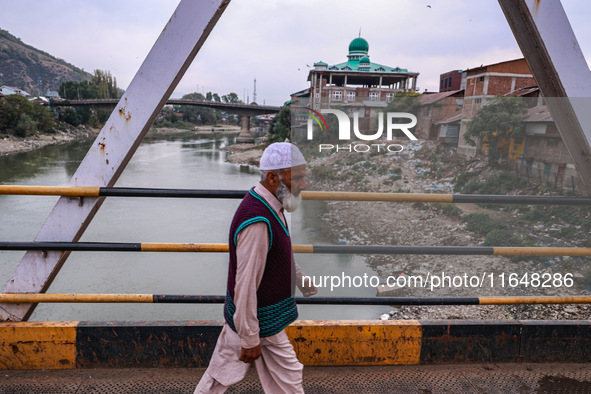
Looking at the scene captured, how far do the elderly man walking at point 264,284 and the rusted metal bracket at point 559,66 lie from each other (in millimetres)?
1288

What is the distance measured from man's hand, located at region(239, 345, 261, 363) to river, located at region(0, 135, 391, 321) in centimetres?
61

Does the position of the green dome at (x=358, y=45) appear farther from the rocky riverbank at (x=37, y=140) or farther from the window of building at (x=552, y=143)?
the window of building at (x=552, y=143)

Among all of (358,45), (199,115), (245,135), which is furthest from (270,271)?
(199,115)

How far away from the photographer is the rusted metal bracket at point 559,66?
179 cm

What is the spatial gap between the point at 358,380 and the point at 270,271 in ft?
3.20

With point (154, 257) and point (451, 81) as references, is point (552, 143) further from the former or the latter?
point (451, 81)

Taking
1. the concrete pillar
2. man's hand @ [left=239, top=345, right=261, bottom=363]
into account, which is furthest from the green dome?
man's hand @ [left=239, top=345, right=261, bottom=363]

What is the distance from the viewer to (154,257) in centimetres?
1045

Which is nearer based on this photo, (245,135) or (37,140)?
(37,140)

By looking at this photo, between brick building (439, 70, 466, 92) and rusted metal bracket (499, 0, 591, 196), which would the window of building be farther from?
brick building (439, 70, 466, 92)

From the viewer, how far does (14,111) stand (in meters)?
36.4

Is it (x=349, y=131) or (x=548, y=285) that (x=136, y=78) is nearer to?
(x=349, y=131)

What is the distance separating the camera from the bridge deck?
1881 mm

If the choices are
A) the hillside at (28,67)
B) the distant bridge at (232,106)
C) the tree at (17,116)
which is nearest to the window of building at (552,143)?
the distant bridge at (232,106)
